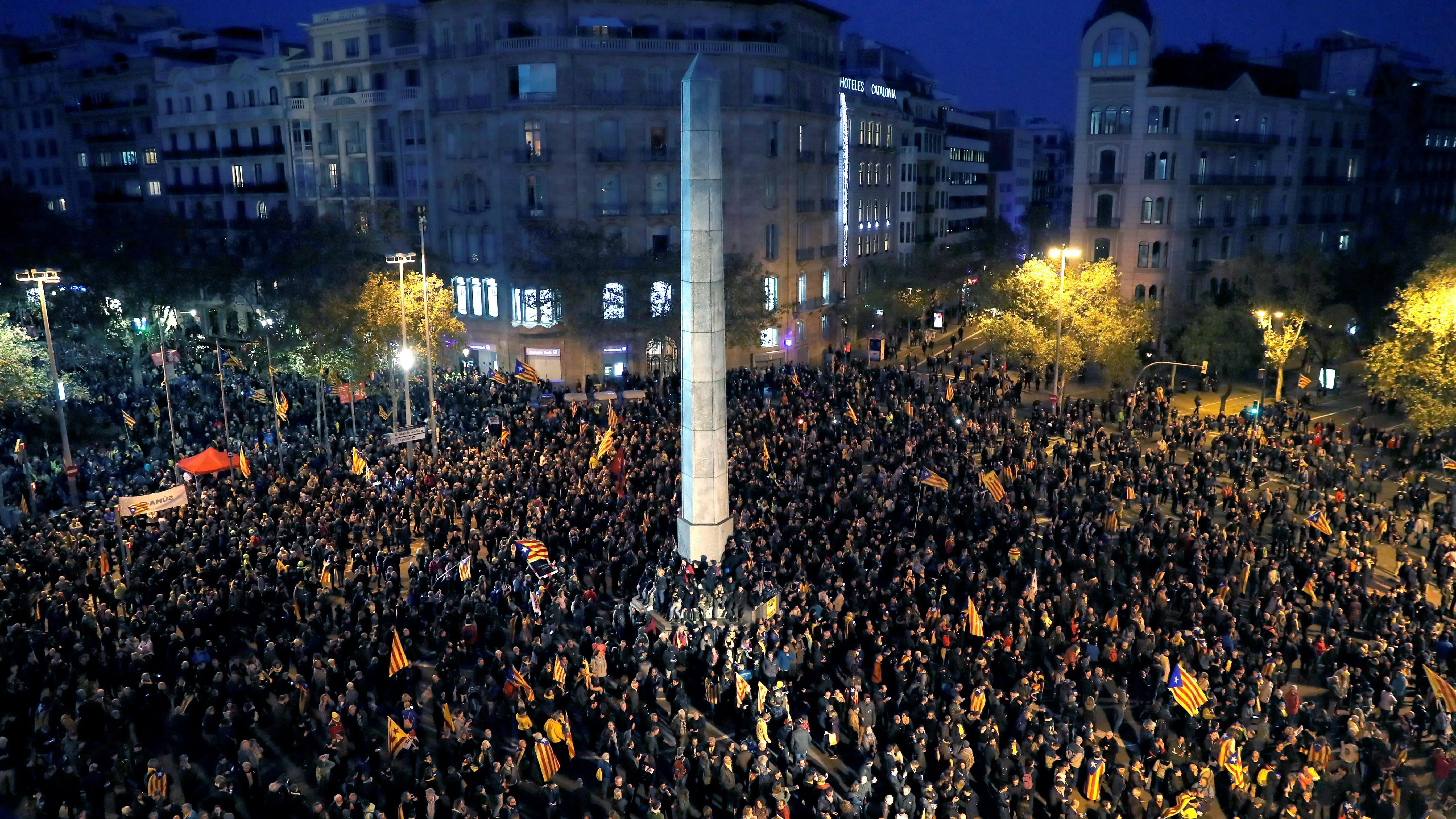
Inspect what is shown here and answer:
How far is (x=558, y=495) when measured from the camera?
28906 millimetres

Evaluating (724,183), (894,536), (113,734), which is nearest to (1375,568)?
(894,536)

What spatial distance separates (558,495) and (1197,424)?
22.4 meters

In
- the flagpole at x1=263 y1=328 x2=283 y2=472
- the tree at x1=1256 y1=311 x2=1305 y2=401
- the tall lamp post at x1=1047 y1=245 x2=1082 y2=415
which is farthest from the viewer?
the tree at x1=1256 y1=311 x2=1305 y2=401

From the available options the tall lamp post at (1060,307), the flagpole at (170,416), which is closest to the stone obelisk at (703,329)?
the flagpole at (170,416)

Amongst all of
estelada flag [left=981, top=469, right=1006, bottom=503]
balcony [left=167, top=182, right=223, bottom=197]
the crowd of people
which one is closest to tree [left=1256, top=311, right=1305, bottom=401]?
the crowd of people

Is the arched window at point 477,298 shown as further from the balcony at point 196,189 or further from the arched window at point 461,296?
the balcony at point 196,189

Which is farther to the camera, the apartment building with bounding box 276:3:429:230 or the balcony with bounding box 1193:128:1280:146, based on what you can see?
the balcony with bounding box 1193:128:1280:146

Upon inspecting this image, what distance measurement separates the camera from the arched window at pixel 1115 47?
2356 inches

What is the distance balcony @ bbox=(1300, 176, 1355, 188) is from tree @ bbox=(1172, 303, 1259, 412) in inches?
828

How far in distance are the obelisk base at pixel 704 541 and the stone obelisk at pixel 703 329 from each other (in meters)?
0.01

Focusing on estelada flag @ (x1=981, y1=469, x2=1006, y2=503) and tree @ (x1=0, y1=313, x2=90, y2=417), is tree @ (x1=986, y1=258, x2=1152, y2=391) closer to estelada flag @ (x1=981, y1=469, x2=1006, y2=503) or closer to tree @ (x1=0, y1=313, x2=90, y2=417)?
estelada flag @ (x1=981, y1=469, x2=1006, y2=503)

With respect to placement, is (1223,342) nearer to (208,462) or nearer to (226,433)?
(226,433)

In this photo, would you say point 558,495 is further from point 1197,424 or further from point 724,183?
point 724,183

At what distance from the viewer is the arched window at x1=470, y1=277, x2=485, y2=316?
5622 cm
